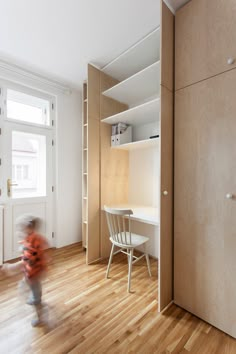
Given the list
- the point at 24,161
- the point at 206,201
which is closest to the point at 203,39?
the point at 206,201

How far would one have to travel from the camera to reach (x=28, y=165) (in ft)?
8.86

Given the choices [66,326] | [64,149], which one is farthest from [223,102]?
[64,149]

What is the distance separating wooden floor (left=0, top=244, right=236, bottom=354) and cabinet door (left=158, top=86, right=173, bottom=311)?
0.21 meters

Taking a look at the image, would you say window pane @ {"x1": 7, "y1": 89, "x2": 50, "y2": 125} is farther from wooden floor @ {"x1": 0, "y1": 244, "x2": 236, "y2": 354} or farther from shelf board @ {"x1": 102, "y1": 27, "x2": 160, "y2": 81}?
wooden floor @ {"x1": 0, "y1": 244, "x2": 236, "y2": 354}

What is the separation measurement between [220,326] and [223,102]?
1.70 m

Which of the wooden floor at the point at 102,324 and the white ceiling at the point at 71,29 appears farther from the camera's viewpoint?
the white ceiling at the point at 71,29

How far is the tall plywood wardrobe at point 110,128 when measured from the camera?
1599mm

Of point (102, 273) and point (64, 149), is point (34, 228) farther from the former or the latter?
point (64, 149)

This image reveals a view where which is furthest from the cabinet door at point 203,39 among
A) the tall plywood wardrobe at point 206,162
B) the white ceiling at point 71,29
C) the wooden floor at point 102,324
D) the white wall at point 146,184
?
the wooden floor at point 102,324

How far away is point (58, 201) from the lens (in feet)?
9.66

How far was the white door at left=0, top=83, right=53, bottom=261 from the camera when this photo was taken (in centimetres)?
244

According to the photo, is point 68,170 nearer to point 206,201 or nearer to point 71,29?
point 71,29

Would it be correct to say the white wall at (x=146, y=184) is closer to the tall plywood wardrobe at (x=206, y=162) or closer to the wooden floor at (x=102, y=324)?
the wooden floor at (x=102, y=324)

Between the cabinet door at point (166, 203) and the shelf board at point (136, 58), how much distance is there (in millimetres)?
829
